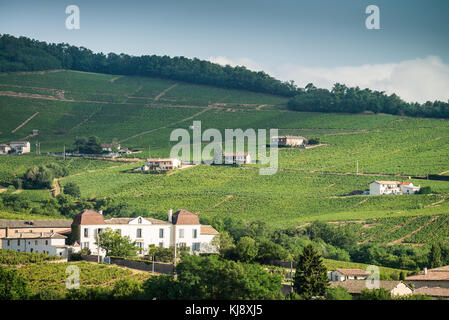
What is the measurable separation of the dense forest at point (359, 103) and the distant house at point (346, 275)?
75569mm

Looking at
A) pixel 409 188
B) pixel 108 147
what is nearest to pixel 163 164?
pixel 108 147

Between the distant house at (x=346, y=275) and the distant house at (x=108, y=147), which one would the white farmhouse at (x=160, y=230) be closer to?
the distant house at (x=346, y=275)

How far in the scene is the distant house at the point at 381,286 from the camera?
45688 millimetres

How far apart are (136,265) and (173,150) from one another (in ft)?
191

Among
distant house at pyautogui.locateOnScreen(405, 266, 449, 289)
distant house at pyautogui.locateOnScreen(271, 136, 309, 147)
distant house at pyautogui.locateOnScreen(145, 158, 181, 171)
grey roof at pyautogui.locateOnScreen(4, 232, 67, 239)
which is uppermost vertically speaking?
distant house at pyautogui.locateOnScreen(271, 136, 309, 147)

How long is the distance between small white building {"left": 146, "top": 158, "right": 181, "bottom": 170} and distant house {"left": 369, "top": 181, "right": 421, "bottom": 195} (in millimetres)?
22943

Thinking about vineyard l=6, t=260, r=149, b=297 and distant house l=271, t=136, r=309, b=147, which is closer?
vineyard l=6, t=260, r=149, b=297

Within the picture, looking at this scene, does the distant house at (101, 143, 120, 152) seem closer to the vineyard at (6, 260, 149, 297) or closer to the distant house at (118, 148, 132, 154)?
the distant house at (118, 148, 132, 154)

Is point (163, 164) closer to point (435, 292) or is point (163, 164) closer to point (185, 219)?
point (185, 219)

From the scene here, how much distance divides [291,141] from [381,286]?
65.1m

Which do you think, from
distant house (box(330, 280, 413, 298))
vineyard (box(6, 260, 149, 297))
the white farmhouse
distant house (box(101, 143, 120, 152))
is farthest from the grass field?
distant house (box(330, 280, 413, 298))

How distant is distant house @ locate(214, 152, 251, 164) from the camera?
333ft
